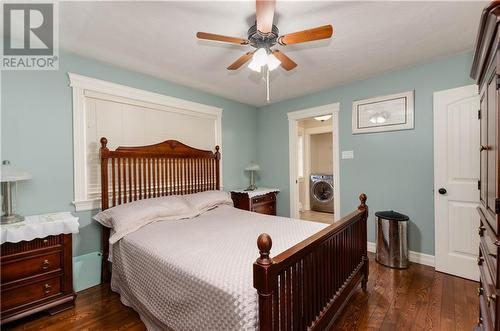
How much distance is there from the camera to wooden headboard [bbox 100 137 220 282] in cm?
251

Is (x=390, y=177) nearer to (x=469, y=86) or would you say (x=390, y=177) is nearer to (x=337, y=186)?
(x=337, y=186)

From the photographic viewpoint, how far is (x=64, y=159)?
92.4 inches

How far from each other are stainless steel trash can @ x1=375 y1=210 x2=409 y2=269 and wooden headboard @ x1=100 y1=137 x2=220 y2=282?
2357mm

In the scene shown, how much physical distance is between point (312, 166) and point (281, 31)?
5080 mm

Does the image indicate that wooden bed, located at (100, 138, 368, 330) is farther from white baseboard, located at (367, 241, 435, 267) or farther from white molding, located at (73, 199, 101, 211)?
white baseboard, located at (367, 241, 435, 267)

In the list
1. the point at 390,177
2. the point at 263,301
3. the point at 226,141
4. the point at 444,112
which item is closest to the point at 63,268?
the point at 263,301

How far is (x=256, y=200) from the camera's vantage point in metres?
3.72

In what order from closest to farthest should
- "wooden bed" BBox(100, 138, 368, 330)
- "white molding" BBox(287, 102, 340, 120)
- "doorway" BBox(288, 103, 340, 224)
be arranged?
"wooden bed" BBox(100, 138, 368, 330)
"white molding" BBox(287, 102, 340, 120)
"doorway" BBox(288, 103, 340, 224)

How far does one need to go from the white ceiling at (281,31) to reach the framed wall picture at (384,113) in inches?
14.6

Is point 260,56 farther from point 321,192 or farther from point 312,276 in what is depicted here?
point 321,192

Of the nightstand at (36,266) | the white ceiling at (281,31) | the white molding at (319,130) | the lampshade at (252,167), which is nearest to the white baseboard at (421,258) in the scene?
the white ceiling at (281,31)

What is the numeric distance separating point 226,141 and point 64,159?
222 centimetres

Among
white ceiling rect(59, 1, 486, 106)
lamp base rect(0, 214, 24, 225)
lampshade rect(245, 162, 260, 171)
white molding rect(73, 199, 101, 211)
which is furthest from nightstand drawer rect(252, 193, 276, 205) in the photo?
lamp base rect(0, 214, 24, 225)

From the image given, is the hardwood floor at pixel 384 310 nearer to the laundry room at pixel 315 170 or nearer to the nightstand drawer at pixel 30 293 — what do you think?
the nightstand drawer at pixel 30 293
